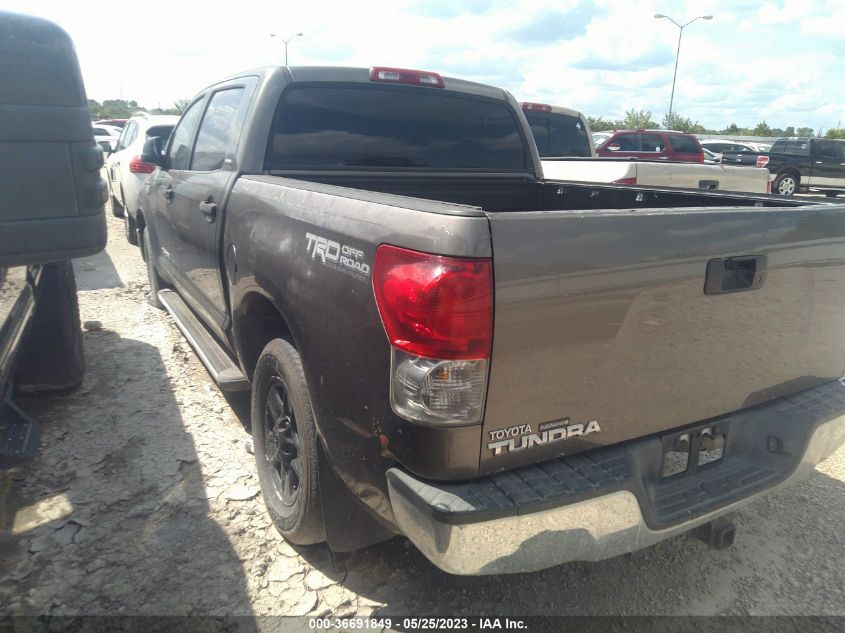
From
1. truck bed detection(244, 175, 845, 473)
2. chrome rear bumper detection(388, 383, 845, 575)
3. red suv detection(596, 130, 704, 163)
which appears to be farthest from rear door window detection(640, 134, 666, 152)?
chrome rear bumper detection(388, 383, 845, 575)

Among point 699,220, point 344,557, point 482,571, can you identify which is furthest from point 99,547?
point 699,220

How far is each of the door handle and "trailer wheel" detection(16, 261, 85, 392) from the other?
126 cm

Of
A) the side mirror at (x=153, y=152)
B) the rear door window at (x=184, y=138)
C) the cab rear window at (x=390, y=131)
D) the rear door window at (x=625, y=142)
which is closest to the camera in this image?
the cab rear window at (x=390, y=131)

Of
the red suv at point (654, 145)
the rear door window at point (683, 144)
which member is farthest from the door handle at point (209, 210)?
the rear door window at point (683, 144)

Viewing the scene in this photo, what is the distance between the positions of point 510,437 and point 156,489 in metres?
2.12

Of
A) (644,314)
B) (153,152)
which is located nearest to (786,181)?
(153,152)

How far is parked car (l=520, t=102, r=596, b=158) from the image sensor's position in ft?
30.1

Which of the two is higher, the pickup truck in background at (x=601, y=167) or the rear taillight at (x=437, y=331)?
the pickup truck in background at (x=601, y=167)

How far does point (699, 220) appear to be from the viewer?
6.66 ft

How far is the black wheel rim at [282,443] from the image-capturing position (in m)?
2.73

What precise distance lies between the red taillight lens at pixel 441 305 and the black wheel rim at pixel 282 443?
1041 mm

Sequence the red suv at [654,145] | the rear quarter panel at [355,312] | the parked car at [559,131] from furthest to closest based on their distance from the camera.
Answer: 1. the red suv at [654,145]
2. the parked car at [559,131]
3. the rear quarter panel at [355,312]

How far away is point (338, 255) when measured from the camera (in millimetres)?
2084

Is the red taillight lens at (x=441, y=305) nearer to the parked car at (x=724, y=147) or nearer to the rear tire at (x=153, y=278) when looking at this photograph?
the rear tire at (x=153, y=278)
